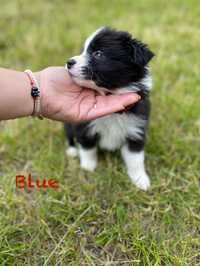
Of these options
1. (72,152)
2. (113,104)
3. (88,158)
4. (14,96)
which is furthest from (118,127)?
(14,96)

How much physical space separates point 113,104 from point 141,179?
76 cm

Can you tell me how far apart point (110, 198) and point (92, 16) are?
12.0ft

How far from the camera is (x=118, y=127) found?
3.23m

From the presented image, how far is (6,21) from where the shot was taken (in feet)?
19.8

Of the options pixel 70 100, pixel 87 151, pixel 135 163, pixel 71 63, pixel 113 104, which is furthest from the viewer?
pixel 87 151

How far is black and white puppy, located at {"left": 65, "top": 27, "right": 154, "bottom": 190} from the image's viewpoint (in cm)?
295

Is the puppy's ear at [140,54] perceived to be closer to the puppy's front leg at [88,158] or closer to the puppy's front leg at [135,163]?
the puppy's front leg at [135,163]

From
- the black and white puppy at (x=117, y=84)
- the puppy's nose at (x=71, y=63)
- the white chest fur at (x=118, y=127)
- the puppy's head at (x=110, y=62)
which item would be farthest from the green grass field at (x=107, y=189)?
the puppy's nose at (x=71, y=63)

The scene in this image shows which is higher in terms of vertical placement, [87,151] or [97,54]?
[97,54]

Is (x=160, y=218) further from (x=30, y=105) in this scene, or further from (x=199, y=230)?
(x=30, y=105)

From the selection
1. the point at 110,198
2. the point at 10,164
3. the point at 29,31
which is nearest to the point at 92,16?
the point at 29,31

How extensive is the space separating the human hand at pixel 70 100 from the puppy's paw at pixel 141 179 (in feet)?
2.24

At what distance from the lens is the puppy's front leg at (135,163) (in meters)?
3.34

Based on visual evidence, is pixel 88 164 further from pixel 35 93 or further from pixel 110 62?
pixel 110 62
